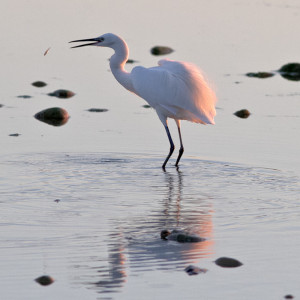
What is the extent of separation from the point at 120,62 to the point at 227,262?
5392mm

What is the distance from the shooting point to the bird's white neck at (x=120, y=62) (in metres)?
11.9

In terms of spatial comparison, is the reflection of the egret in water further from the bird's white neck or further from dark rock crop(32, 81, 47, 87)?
dark rock crop(32, 81, 47, 87)

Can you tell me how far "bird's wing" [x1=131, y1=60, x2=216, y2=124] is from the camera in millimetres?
11125

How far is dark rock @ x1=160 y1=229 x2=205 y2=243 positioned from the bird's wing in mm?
3463

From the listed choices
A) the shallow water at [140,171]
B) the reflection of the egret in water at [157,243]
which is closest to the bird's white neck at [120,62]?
the shallow water at [140,171]

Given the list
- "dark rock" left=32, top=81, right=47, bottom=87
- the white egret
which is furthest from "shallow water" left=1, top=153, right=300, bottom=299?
"dark rock" left=32, top=81, right=47, bottom=87

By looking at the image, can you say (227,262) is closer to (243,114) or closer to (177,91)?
(177,91)

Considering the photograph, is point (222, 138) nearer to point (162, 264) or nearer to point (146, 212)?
point (146, 212)

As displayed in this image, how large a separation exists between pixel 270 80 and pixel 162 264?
888 centimetres

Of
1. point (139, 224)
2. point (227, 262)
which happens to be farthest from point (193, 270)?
point (139, 224)

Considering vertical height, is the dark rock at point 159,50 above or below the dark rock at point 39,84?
above

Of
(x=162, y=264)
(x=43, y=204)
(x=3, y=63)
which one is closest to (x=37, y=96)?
(x=3, y=63)

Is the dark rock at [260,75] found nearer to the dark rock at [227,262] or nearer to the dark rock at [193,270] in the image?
the dark rock at [227,262]

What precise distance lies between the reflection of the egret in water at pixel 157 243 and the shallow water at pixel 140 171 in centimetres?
2
